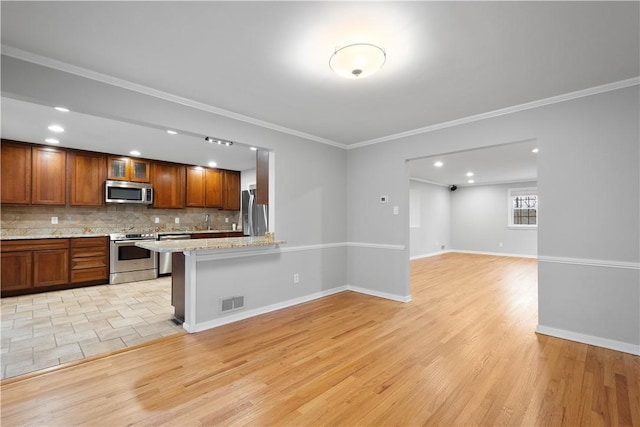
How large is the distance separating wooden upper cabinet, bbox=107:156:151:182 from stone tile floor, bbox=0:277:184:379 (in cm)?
215

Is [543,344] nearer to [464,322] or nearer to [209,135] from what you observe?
[464,322]

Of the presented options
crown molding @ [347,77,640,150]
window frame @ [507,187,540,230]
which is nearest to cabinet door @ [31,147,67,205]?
crown molding @ [347,77,640,150]

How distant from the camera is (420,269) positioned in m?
7.11

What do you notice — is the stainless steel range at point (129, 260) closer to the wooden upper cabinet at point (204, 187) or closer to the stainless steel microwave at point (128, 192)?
the stainless steel microwave at point (128, 192)

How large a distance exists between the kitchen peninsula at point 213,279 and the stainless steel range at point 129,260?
8.30 feet

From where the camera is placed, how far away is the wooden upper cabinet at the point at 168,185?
20.5 ft

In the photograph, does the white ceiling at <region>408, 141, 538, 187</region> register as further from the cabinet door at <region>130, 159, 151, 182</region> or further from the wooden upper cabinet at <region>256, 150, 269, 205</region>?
the cabinet door at <region>130, 159, 151, 182</region>

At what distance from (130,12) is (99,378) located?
255 cm

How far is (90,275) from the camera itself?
17.0 ft

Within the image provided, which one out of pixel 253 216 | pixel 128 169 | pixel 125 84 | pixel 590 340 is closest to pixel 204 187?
pixel 128 169

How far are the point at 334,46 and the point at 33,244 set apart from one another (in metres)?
5.50

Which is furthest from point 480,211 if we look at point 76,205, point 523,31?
point 76,205

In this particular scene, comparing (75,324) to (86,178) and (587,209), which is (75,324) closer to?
(86,178)

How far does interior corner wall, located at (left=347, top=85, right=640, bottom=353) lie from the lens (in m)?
2.70
